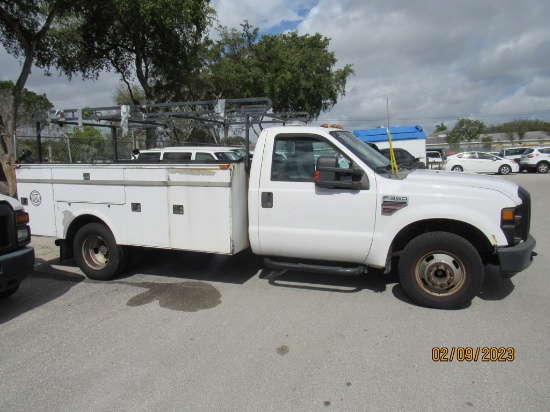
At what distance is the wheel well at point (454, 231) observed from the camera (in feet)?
14.8

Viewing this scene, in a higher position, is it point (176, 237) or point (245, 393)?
point (176, 237)

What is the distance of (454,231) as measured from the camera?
4.58 meters

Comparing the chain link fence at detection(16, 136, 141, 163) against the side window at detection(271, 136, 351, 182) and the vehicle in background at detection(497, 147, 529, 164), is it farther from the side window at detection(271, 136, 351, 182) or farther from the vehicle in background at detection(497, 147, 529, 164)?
the vehicle in background at detection(497, 147, 529, 164)

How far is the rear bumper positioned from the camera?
4.35 meters

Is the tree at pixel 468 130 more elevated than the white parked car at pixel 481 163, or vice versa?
the tree at pixel 468 130

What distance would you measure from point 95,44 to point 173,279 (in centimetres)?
1372

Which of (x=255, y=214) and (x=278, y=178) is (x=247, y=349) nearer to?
(x=255, y=214)

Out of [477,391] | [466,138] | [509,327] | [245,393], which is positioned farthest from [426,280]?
[466,138]

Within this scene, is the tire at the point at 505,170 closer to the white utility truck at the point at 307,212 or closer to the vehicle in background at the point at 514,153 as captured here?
the vehicle in background at the point at 514,153

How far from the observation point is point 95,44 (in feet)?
52.5

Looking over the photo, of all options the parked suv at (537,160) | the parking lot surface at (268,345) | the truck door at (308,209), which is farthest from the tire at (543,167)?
the truck door at (308,209)

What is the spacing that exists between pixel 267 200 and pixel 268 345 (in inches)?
68.9

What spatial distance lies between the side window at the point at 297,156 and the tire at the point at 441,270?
4.67 ft

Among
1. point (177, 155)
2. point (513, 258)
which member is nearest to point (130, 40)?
point (177, 155)
